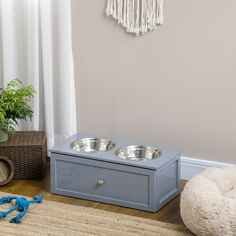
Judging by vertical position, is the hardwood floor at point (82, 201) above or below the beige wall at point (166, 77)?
below

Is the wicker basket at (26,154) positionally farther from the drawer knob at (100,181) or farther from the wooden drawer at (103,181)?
the drawer knob at (100,181)

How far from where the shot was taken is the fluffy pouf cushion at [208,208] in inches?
97.3

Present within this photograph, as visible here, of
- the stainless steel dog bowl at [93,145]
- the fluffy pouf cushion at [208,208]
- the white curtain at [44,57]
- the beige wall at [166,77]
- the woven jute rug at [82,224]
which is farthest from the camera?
the white curtain at [44,57]

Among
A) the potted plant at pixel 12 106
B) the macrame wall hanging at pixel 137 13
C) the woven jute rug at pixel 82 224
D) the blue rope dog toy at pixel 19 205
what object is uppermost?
the macrame wall hanging at pixel 137 13

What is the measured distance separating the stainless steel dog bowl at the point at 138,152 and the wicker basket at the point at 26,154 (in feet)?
1.46

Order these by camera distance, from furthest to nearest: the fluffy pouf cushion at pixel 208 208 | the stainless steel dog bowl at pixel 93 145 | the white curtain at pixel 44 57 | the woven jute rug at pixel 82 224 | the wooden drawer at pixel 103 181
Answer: the white curtain at pixel 44 57, the stainless steel dog bowl at pixel 93 145, the wooden drawer at pixel 103 181, the woven jute rug at pixel 82 224, the fluffy pouf cushion at pixel 208 208

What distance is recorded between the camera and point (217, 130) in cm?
317

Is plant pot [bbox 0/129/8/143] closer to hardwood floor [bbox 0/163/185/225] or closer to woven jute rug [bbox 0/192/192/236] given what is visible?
hardwood floor [bbox 0/163/185/225]

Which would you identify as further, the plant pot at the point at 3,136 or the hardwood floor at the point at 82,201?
the plant pot at the point at 3,136

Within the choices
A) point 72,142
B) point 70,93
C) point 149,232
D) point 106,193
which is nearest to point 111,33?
point 70,93

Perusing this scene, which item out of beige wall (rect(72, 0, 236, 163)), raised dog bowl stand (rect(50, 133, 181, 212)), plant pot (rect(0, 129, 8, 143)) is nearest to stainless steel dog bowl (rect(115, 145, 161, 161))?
raised dog bowl stand (rect(50, 133, 181, 212))

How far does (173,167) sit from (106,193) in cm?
35

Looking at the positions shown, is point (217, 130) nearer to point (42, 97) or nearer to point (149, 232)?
point (149, 232)

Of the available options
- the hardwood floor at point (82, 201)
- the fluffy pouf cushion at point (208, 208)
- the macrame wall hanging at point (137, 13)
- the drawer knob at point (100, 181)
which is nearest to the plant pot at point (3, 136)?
the hardwood floor at point (82, 201)
